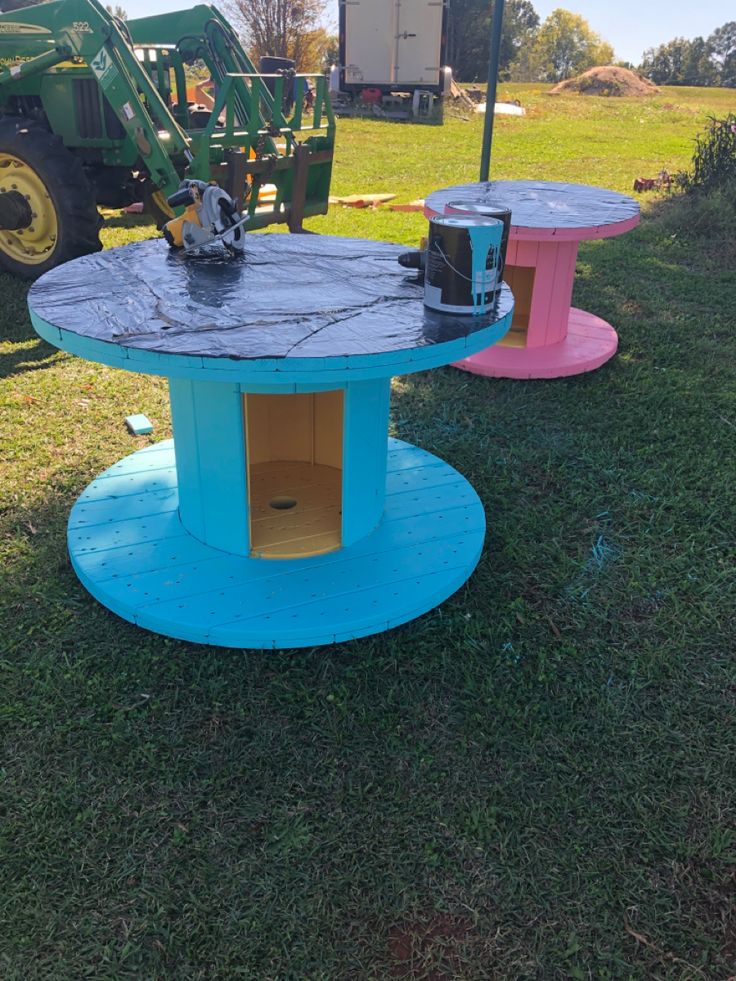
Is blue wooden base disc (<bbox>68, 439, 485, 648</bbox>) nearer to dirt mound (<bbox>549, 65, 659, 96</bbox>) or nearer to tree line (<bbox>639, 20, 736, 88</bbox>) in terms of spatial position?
dirt mound (<bbox>549, 65, 659, 96</bbox>)

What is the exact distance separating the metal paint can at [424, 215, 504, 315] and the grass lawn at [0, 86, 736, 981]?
992 millimetres

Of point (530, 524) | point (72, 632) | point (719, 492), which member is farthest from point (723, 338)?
point (72, 632)

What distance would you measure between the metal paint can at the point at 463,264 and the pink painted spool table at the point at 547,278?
1907 millimetres

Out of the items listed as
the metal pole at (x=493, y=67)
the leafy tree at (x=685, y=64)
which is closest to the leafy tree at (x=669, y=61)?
the leafy tree at (x=685, y=64)

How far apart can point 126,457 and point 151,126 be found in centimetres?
291

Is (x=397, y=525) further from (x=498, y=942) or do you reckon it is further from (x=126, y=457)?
(x=498, y=942)

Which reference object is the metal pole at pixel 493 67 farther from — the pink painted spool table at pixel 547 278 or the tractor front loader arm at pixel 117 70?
the tractor front loader arm at pixel 117 70

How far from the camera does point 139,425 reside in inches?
149

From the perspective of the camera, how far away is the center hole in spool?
2.95 m

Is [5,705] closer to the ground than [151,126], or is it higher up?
closer to the ground

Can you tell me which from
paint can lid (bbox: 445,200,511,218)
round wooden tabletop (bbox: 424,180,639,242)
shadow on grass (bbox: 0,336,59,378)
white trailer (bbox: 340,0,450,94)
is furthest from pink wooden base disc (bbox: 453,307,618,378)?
white trailer (bbox: 340,0,450,94)

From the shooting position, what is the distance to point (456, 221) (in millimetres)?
2234

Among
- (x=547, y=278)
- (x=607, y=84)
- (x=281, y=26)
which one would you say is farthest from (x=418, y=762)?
(x=607, y=84)

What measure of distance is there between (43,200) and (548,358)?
3.65 m
